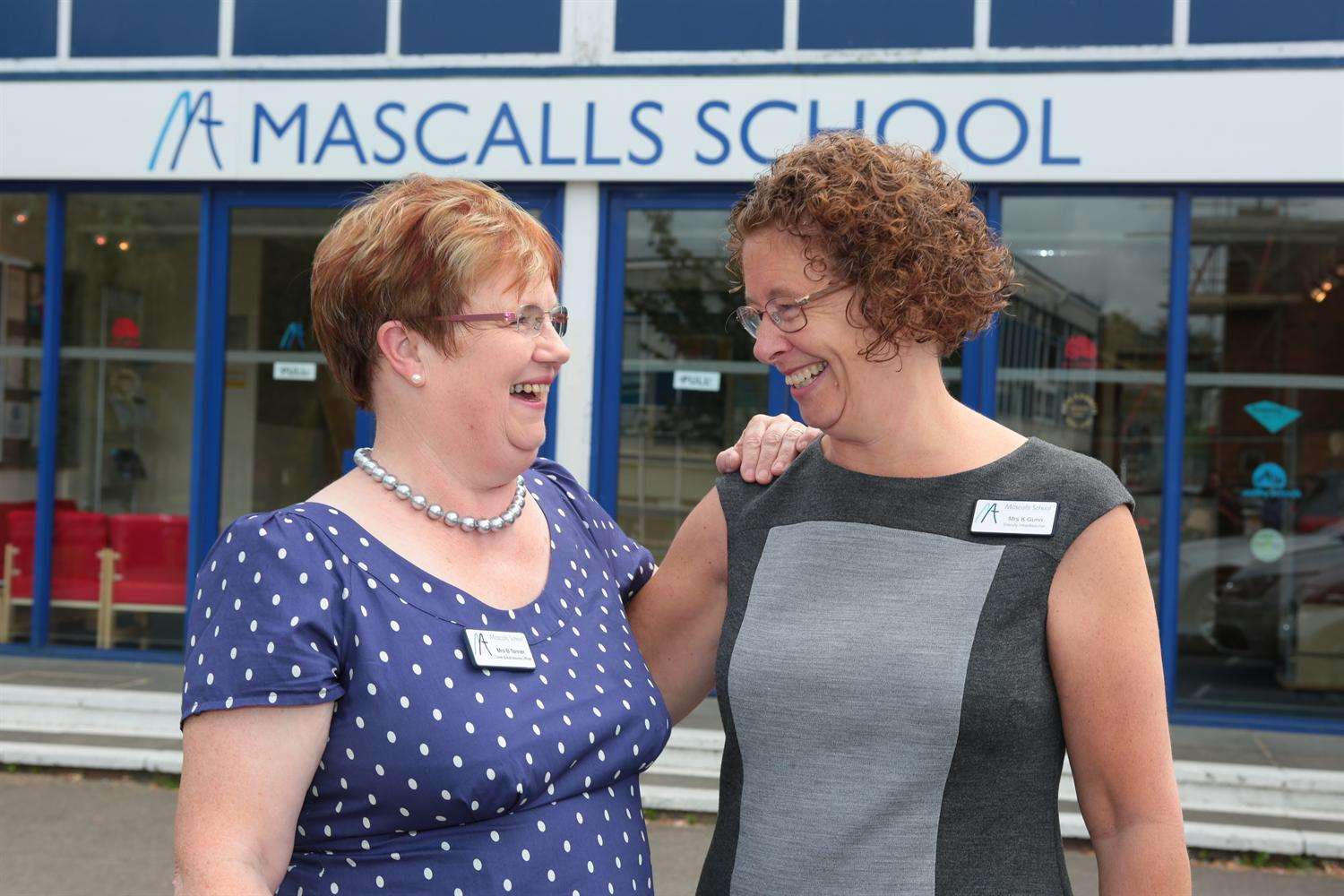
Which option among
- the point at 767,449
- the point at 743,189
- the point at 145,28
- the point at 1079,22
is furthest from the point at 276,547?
the point at 145,28

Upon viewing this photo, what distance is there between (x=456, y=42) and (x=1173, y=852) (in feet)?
20.7

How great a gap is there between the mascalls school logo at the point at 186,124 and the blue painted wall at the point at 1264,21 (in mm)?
5183

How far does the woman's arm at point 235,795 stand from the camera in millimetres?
1544

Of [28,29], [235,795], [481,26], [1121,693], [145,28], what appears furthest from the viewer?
[28,29]

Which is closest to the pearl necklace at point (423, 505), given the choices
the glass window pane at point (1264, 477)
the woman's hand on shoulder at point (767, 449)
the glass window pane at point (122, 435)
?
the woman's hand on shoulder at point (767, 449)

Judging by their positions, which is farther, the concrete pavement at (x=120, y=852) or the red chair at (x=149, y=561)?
the red chair at (x=149, y=561)

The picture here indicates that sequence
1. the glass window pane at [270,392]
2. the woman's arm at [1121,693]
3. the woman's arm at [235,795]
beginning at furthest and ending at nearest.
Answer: the glass window pane at [270,392], the woman's arm at [1121,693], the woman's arm at [235,795]

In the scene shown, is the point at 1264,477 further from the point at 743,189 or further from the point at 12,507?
the point at 12,507

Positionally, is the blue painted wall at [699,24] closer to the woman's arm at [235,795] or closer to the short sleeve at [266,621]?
the short sleeve at [266,621]

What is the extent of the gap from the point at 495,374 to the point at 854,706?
26.8 inches

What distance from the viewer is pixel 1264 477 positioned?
7.00m

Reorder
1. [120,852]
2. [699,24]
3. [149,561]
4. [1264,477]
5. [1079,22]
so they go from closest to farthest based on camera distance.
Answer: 1. [120,852]
2. [1079,22]
3. [699,24]
4. [1264,477]
5. [149,561]

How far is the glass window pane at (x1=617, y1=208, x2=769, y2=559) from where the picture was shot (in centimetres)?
716

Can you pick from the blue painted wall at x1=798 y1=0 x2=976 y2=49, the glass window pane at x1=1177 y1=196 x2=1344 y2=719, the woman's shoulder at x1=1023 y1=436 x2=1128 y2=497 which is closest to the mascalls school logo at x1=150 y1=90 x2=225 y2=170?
the blue painted wall at x1=798 y1=0 x2=976 y2=49
